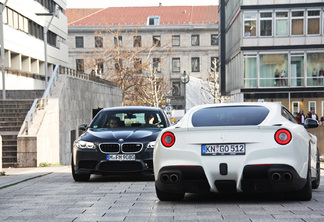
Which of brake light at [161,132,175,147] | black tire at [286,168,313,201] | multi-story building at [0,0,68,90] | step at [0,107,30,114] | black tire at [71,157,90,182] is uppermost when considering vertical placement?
multi-story building at [0,0,68,90]

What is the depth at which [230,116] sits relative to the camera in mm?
8820

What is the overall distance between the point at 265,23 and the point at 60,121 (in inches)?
1047

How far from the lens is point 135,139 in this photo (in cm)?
1268

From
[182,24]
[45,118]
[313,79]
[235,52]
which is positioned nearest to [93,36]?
[182,24]

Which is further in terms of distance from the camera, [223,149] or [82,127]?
[82,127]

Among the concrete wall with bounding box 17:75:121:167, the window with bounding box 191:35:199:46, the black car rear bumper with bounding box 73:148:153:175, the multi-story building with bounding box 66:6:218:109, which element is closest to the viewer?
the black car rear bumper with bounding box 73:148:153:175

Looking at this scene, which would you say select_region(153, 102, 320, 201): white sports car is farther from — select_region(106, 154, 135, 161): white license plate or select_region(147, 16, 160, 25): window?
select_region(147, 16, 160, 25): window

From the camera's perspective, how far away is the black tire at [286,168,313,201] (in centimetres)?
849

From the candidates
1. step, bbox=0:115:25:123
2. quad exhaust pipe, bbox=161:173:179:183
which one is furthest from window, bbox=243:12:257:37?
quad exhaust pipe, bbox=161:173:179:183

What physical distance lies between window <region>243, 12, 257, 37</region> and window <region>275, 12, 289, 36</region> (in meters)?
1.69

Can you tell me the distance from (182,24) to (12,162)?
78713 mm

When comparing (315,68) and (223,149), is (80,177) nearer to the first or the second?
(223,149)

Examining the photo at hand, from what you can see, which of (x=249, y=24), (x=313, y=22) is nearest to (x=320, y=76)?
(x=313, y=22)

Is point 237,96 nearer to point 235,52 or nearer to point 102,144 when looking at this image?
point 235,52
